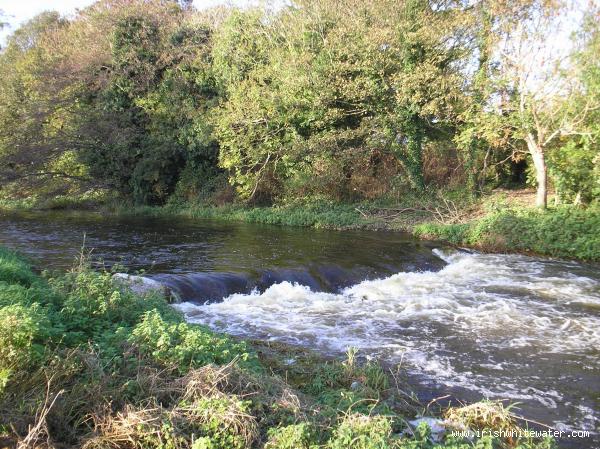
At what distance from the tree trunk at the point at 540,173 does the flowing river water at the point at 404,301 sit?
3.40 meters

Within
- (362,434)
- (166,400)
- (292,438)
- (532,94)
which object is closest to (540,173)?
(532,94)

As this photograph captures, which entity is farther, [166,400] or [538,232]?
[538,232]

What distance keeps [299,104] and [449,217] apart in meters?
8.76

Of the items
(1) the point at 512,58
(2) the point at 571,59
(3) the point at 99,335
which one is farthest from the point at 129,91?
(3) the point at 99,335

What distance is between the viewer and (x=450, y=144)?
24234mm

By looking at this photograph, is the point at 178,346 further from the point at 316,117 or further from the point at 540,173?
the point at 316,117

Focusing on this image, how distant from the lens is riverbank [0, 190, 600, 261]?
1515 cm

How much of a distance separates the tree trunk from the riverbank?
54 centimetres

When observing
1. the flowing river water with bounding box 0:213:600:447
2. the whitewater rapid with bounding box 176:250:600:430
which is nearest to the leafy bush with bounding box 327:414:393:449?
the flowing river water with bounding box 0:213:600:447

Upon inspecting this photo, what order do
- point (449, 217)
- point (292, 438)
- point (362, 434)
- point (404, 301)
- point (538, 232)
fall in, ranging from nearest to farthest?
1. point (292, 438)
2. point (362, 434)
3. point (404, 301)
4. point (538, 232)
5. point (449, 217)

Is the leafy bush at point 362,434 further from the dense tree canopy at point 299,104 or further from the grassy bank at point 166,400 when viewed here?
the dense tree canopy at point 299,104

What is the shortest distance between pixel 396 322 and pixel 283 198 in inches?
681

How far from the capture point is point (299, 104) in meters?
22.2

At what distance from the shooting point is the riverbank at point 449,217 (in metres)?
15.1
